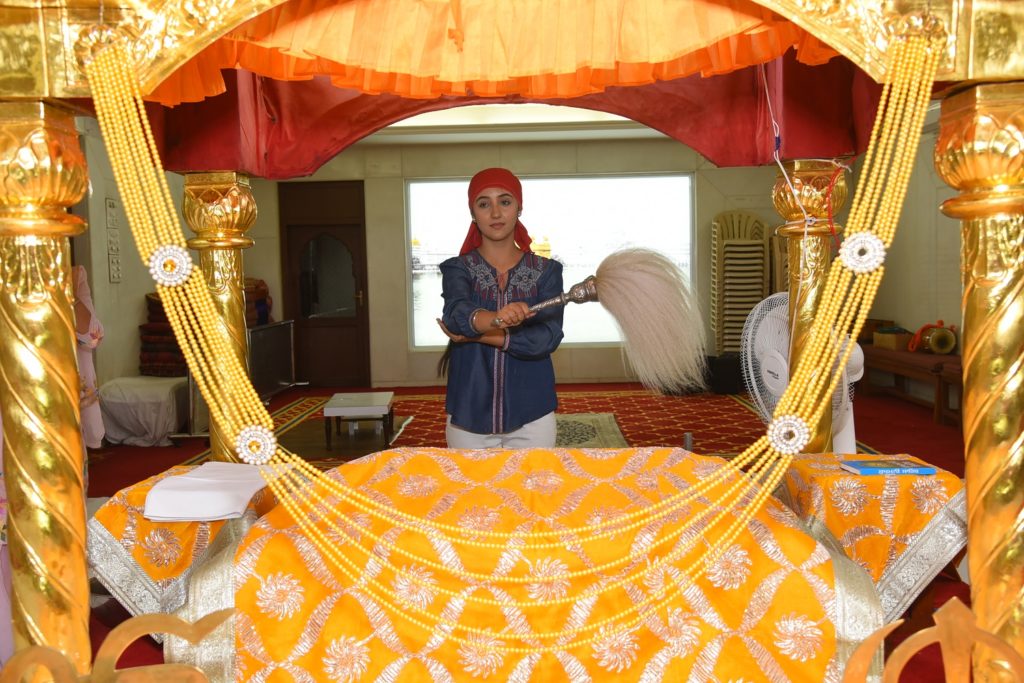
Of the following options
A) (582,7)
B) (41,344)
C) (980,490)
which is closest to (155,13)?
(41,344)

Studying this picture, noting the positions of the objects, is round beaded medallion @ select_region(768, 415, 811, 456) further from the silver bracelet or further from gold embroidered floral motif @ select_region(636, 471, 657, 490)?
the silver bracelet

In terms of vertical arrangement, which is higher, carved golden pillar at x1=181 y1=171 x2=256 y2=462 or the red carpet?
carved golden pillar at x1=181 y1=171 x2=256 y2=462

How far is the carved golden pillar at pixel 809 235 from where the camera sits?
2.71m

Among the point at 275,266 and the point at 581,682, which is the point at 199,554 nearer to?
the point at 581,682

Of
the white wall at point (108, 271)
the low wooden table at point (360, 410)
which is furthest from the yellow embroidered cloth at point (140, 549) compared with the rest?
the white wall at point (108, 271)

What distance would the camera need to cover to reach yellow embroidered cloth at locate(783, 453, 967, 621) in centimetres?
205

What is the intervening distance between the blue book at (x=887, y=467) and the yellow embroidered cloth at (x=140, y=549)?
1.71 m

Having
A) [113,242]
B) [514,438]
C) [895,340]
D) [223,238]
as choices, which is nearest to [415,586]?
[514,438]

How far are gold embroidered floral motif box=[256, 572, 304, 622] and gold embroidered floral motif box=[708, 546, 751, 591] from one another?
981mm

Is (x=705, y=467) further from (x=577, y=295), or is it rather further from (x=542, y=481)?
(x=577, y=295)

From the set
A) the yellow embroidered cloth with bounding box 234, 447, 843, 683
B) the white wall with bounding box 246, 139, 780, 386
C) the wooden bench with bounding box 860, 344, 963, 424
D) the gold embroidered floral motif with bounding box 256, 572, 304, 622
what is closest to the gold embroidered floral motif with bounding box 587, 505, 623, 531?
the yellow embroidered cloth with bounding box 234, 447, 843, 683

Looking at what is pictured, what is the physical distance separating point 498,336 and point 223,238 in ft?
3.48

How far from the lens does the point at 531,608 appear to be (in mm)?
1845

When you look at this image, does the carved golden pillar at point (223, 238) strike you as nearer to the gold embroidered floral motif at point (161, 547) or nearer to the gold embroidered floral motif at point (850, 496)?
the gold embroidered floral motif at point (161, 547)
